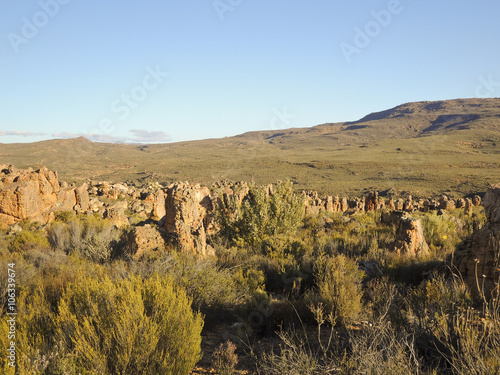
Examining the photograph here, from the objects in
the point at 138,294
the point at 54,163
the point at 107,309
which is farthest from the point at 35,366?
the point at 54,163

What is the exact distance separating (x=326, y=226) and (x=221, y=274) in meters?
7.75

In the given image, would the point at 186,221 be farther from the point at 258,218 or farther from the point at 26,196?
the point at 26,196

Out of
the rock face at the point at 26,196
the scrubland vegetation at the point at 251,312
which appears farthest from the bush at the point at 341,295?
the rock face at the point at 26,196

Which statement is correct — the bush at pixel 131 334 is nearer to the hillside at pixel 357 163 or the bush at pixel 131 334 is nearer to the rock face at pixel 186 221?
the rock face at pixel 186 221

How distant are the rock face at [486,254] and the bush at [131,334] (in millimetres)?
4243

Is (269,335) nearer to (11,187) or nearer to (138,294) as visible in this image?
(138,294)

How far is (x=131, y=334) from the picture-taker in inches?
123

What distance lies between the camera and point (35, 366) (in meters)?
2.73

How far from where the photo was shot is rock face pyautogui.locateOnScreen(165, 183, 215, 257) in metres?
7.28

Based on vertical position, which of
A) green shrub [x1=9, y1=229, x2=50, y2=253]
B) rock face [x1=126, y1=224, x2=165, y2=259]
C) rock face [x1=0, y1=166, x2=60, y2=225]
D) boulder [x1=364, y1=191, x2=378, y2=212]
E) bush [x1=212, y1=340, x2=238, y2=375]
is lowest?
boulder [x1=364, y1=191, x2=378, y2=212]

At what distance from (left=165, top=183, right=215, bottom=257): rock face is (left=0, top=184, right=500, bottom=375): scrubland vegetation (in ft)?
1.19

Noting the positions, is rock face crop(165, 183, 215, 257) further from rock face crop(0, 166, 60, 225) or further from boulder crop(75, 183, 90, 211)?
boulder crop(75, 183, 90, 211)

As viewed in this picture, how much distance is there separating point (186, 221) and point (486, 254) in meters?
6.97

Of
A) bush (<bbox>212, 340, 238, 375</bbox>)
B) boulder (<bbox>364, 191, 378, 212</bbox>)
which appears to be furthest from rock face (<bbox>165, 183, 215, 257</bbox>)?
boulder (<bbox>364, 191, 378, 212</bbox>)
